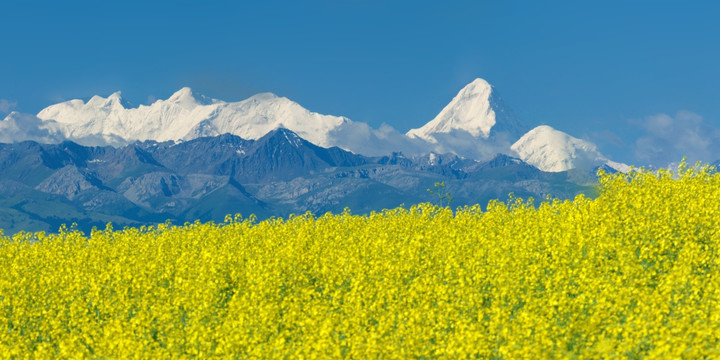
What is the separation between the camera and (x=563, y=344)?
1822 cm

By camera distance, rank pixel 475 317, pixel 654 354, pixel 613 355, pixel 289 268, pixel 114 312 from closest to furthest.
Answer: pixel 654 354
pixel 613 355
pixel 475 317
pixel 114 312
pixel 289 268

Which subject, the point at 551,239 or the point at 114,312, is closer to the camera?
the point at 114,312

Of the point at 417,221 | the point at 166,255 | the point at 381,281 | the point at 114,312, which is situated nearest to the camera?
the point at 381,281

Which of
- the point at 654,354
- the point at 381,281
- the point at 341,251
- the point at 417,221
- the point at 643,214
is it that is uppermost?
the point at 417,221

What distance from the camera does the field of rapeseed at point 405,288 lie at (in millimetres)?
18750

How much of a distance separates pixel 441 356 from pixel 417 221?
85.0 ft

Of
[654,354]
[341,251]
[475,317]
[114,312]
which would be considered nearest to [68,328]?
[114,312]

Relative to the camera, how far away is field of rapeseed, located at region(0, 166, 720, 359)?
18750mm

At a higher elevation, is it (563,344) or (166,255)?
(166,255)

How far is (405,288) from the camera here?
84.1 feet

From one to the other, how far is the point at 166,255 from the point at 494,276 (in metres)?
17.5

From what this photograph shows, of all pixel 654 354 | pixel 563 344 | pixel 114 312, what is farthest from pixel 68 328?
pixel 654 354

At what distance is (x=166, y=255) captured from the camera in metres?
36.6

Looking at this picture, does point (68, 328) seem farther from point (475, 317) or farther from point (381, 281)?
point (475, 317)
